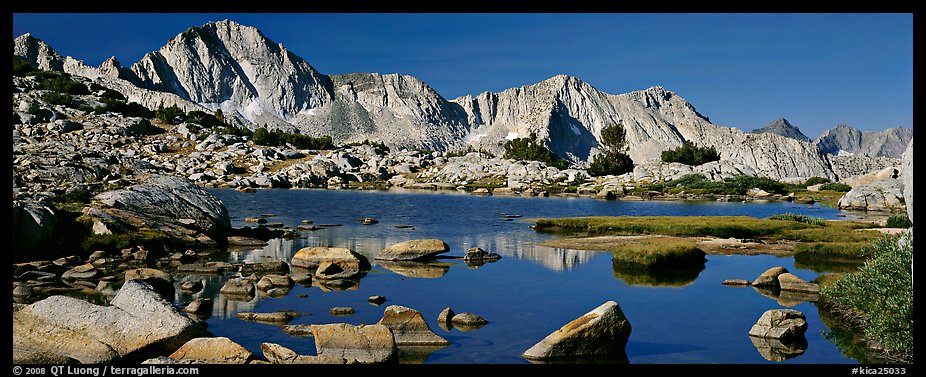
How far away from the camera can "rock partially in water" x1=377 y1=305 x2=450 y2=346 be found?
20.1 metres

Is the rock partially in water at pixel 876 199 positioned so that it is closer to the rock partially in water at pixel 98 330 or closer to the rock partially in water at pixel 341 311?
the rock partially in water at pixel 341 311

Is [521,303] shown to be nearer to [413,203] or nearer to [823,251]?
[823,251]

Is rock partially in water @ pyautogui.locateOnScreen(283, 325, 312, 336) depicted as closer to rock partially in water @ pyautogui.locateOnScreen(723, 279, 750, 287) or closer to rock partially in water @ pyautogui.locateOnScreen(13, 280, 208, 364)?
rock partially in water @ pyautogui.locateOnScreen(13, 280, 208, 364)

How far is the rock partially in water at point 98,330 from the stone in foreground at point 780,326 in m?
16.7

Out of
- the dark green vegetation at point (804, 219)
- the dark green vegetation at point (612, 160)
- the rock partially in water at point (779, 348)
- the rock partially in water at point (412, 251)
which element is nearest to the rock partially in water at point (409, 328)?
the rock partially in water at point (779, 348)

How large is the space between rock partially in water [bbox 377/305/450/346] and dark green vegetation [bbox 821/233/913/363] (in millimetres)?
11342

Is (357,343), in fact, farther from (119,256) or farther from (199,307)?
(119,256)

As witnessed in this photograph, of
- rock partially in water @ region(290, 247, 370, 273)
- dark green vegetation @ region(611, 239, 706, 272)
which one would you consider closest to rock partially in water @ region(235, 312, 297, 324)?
rock partially in water @ region(290, 247, 370, 273)

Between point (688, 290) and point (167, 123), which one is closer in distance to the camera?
point (688, 290)

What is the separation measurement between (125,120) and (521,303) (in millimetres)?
160890

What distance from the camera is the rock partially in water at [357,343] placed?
1784 cm
